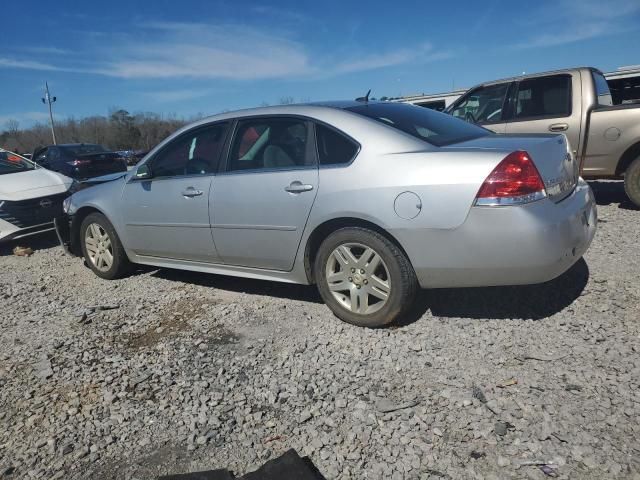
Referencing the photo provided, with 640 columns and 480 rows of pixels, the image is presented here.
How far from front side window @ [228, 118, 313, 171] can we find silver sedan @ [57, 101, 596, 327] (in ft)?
0.03

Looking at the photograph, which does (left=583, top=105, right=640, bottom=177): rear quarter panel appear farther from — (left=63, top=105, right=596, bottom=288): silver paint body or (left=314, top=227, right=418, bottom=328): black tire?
(left=314, top=227, right=418, bottom=328): black tire

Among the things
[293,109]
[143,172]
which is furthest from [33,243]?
[293,109]

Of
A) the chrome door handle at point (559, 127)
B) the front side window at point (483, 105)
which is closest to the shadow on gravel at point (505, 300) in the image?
the chrome door handle at point (559, 127)

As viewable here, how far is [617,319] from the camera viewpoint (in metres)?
3.31

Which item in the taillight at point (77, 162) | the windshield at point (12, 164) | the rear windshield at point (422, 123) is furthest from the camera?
the taillight at point (77, 162)

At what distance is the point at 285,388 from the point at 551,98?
575 centimetres

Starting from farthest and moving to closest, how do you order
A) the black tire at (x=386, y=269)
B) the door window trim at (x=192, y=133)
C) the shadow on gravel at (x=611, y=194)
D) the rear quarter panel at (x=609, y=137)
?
the shadow on gravel at (x=611, y=194) < the rear quarter panel at (x=609, y=137) < the door window trim at (x=192, y=133) < the black tire at (x=386, y=269)

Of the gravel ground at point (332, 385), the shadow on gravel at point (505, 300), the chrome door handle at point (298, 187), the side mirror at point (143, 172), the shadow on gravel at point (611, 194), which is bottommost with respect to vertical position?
the gravel ground at point (332, 385)

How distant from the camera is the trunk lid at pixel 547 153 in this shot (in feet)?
10.0

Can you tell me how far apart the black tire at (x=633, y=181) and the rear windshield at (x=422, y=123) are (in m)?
3.23

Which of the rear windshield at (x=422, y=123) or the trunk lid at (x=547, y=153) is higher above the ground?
the rear windshield at (x=422, y=123)

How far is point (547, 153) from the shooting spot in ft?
10.4

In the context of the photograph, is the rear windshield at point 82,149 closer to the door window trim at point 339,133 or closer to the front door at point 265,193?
the front door at point 265,193

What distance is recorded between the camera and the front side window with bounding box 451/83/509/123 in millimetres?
7172
